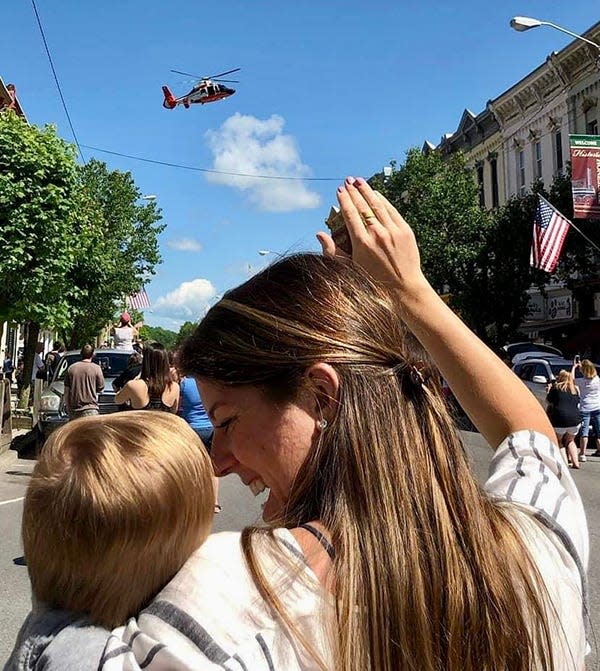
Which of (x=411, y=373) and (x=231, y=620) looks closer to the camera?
(x=231, y=620)

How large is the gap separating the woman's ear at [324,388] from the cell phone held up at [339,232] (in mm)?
344

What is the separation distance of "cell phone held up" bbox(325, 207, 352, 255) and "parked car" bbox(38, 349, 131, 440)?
1169 cm

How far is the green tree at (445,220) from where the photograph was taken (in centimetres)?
3394

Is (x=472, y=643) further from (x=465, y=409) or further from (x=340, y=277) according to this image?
(x=340, y=277)

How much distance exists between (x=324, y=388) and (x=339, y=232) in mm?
400

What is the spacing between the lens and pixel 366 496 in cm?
114

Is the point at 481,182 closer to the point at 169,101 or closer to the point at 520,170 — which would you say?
the point at 520,170

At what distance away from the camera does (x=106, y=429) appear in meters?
1.27

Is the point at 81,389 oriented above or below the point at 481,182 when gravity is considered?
below

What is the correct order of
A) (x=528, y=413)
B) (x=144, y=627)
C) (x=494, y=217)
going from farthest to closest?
(x=494, y=217) → (x=528, y=413) → (x=144, y=627)

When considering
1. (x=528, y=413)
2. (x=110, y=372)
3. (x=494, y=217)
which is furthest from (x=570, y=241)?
(x=528, y=413)

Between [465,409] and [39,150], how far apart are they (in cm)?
1590

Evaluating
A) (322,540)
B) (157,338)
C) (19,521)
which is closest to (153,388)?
(19,521)

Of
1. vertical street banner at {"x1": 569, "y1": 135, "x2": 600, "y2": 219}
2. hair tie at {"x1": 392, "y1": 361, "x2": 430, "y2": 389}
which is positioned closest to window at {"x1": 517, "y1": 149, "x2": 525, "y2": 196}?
vertical street banner at {"x1": 569, "y1": 135, "x2": 600, "y2": 219}
